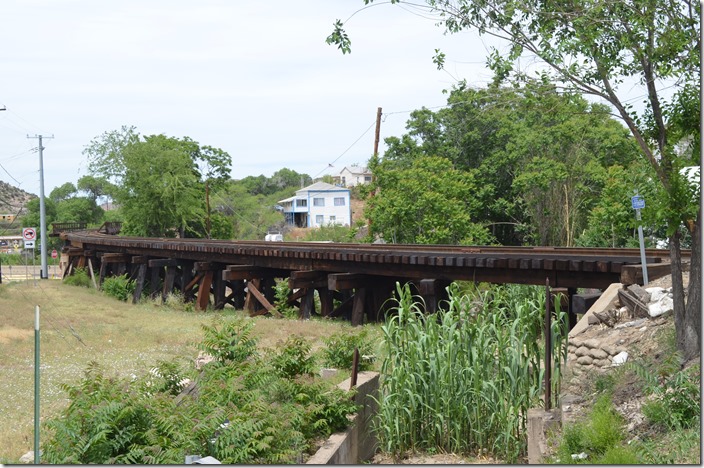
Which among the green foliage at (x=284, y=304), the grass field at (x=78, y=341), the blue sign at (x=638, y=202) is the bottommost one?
the grass field at (x=78, y=341)

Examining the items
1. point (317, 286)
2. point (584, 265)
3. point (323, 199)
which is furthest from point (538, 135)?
point (323, 199)

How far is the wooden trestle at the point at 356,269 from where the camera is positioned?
12617mm

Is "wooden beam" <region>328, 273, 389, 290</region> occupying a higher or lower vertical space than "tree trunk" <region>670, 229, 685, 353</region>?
lower

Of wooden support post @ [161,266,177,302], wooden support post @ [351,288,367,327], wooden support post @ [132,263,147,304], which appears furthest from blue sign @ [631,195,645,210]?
wooden support post @ [132,263,147,304]

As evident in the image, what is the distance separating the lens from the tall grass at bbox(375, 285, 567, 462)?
6742 mm

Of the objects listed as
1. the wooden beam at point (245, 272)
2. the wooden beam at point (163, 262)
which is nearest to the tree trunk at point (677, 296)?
the wooden beam at point (245, 272)

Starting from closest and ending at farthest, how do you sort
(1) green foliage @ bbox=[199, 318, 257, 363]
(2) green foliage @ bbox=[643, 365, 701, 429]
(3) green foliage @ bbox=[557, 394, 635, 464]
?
1. (3) green foliage @ bbox=[557, 394, 635, 464]
2. (2) green foliage @ bbox=[643, 365, 701, 429]
3. (1) green foliage @ bbox=[199, 318, 257, 363]

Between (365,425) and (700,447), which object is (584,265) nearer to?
(365,425)

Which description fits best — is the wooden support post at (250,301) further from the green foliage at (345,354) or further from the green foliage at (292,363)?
the green foliage at (292,363)

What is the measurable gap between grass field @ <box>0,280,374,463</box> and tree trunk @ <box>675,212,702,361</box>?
4.28 meters

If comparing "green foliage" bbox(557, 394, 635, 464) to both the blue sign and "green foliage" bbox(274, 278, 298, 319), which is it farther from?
"green foliage" bbox(274, 278, 298, 319)

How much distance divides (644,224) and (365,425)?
3.19m

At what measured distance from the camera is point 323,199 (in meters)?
78.2

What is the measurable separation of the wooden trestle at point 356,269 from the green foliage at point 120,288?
541 mm
